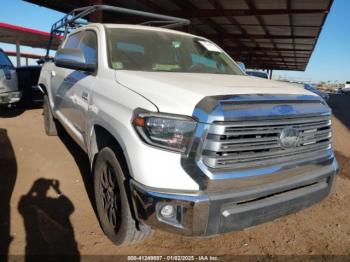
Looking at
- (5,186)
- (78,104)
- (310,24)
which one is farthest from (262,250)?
(310,24)

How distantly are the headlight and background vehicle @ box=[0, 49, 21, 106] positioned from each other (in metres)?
7.23

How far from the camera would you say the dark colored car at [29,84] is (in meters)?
10.1

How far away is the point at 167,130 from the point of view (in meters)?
2.45

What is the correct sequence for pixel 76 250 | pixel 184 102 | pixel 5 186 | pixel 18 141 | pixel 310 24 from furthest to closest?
pixel 310 24
pixel 18 141
pixel 5 186
pixel 76 250
pixel 184 102

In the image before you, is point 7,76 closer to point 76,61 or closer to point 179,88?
point 76,61

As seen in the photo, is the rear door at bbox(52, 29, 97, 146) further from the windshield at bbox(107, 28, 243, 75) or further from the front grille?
the front grille

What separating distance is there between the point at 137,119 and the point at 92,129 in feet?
3.24

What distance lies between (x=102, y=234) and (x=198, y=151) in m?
1.54

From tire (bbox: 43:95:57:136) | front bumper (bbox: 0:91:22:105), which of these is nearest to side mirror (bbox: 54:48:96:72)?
tire (bbox: 43:95:57:136)

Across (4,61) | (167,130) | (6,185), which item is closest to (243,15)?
(4,61)

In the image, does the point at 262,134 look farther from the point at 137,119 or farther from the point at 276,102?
the point at 137,119

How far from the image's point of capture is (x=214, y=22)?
2003 cm

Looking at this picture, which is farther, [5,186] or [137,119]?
[5,186]

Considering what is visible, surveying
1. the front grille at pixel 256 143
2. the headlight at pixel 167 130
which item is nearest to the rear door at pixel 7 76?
the headlight at pixel 167 130
